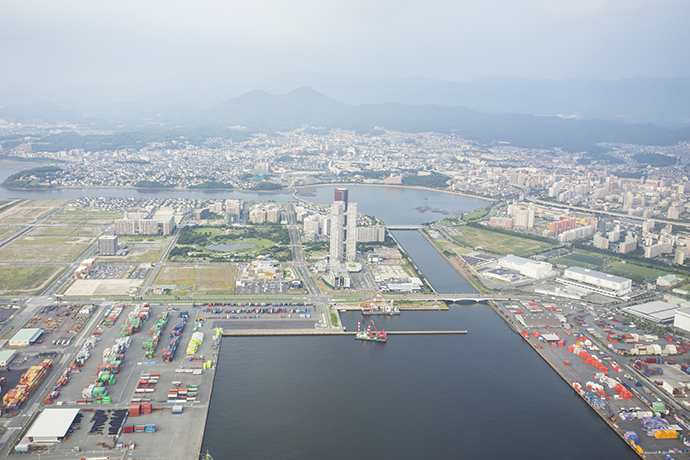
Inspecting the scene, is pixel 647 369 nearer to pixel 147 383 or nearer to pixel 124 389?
pixel 147 383

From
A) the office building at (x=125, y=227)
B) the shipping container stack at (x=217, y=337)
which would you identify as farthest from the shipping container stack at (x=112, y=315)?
the office building at (x=125, y=227)

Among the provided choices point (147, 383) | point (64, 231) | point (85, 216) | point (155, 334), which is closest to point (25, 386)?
point (147, 383)

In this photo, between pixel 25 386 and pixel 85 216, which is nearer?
pixel 25 386

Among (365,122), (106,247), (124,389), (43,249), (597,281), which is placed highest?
(365,122)

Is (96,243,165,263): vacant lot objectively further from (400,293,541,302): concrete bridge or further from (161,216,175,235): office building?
(400,293,541,302): concrete bridge

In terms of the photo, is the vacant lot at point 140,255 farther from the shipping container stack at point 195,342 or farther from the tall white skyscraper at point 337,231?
the shipping container stack at point 195,342

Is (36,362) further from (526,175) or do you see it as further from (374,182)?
(526,175)

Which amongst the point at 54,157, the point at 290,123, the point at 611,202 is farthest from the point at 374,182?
the point at 290,123
